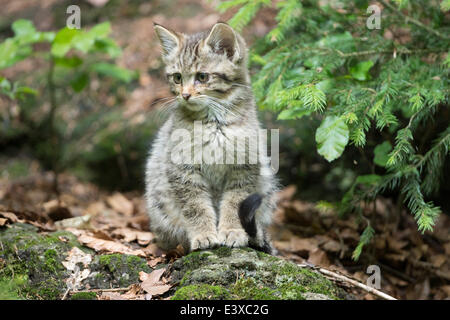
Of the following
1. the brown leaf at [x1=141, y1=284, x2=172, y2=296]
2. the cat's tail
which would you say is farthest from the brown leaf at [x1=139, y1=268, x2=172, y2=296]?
the cat's tail

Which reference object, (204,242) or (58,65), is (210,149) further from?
(58,65)

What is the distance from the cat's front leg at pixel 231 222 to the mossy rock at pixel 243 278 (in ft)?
0.24

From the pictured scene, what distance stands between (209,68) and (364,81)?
133 centimetres

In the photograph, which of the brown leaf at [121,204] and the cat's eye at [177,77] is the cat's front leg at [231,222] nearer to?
the cat's eye at [177,77]

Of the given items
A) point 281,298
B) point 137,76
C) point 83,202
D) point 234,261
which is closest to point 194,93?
point 234,261

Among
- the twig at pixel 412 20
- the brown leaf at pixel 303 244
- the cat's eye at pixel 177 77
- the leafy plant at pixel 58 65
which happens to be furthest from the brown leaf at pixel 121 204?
the twig at pixel 412 20

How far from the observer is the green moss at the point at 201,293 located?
2789 millimetres

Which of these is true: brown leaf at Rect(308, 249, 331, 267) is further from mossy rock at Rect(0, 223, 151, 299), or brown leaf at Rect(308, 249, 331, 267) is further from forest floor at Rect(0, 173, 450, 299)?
mossy rock at Rect(0, 223, 151, 299)

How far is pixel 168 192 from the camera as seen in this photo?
396cm

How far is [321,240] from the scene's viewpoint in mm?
5031

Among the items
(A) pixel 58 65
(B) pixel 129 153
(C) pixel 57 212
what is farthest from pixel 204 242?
(A) pixel 58 65
